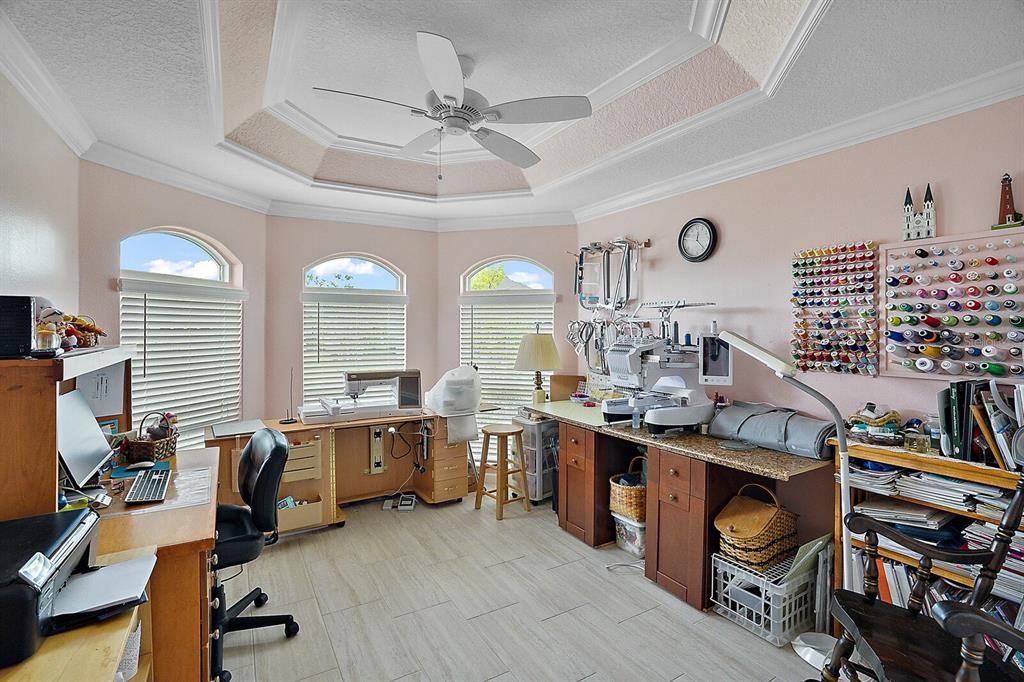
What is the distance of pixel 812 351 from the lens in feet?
8.89

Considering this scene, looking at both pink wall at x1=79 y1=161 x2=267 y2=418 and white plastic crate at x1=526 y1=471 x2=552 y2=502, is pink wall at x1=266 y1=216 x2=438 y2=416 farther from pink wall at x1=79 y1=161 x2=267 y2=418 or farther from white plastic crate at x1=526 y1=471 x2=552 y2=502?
white plastic crate at x1=526 y1=471 x2=552 y2=502

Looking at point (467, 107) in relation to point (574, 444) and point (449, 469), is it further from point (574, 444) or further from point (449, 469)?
point (449, 469)

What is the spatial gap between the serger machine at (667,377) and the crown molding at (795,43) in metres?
1.27

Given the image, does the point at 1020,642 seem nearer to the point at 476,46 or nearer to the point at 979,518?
the point at 979,518

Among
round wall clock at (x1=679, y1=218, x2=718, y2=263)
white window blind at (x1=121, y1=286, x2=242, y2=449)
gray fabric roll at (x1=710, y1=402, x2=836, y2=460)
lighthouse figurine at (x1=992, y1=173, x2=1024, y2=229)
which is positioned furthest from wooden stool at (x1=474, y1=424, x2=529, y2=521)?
lighthouse figurine at (x1=992, y1=173, x2=1024, y2=229)

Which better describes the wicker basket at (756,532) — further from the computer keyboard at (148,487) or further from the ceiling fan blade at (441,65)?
the computer keyboard at (148,487)

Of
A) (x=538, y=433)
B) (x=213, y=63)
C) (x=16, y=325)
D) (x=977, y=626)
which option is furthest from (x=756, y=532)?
(x=213, y=63)

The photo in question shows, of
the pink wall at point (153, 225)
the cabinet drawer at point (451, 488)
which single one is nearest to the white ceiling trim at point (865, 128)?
the cabinet drawer at point (451, 488)

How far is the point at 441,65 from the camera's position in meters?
1.82

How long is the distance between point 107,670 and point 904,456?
2.72 metres

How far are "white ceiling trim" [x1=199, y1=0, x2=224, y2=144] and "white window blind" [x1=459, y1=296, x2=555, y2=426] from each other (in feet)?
8.07

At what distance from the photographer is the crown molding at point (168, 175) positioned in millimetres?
2918

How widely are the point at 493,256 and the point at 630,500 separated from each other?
100 inches

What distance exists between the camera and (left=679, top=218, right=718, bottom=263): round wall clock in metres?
3.24
